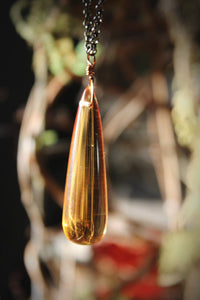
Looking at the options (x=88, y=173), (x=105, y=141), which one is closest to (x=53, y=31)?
(x=105, y=141)

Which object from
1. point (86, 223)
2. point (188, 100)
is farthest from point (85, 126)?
point (188, 100)

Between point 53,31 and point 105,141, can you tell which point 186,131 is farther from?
point 53,31

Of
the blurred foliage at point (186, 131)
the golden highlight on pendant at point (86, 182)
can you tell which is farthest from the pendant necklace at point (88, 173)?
the blurred foliage at point (186, 131)

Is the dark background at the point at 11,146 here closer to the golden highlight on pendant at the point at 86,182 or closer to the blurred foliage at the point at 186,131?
the blurred foliage at the point at 186,131

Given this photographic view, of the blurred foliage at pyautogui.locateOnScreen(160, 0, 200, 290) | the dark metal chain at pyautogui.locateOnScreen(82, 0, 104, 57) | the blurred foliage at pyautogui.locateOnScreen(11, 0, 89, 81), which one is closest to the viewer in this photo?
the dark metal chain at pyautogui.locateOnScreen(82, 0, 104, 57)

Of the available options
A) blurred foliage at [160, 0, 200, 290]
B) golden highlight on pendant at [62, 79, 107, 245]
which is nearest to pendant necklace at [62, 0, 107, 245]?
golden highlight on pendant at [62, 79, 107, 245]

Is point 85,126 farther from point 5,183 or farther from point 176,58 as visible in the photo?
point 5,183

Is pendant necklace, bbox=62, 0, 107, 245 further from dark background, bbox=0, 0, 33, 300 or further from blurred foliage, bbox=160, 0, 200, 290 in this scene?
dark background, bbox=0, 0, 33, 300

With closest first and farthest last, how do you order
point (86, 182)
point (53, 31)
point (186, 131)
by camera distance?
1. point (86, 182)
2. point (186, 131)
3. point (53, 31)
